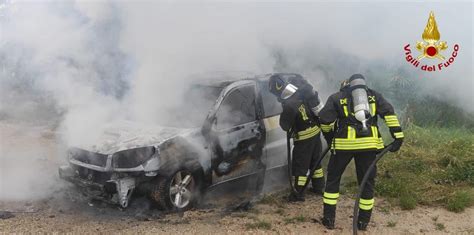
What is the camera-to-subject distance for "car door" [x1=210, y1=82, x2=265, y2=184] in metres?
5.47

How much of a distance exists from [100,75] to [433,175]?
5.01 meters

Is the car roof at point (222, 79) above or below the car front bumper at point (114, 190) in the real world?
above

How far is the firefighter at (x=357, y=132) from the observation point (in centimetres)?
468

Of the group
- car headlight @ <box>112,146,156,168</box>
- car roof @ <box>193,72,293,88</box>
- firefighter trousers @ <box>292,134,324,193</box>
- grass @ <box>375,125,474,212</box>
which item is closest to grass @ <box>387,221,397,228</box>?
grass @ <box>375,125,474,212</box>

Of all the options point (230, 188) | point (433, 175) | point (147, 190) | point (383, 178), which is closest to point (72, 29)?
point (147, 190)

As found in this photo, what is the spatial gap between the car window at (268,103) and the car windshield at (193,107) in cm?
64

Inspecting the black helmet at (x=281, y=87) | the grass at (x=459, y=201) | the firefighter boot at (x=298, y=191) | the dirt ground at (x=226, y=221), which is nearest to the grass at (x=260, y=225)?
the dirt ground at (x=226, y=221)

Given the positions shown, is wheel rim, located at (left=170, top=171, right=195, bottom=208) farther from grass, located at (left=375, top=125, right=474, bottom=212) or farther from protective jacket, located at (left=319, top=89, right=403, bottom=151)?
grass, located at (left=375, top=125, right=474, bottom=212)

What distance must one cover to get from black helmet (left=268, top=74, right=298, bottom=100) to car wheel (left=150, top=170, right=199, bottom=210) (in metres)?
1.48

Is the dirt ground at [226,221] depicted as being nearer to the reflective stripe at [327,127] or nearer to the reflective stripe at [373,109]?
the reflective stripe at [327,127]

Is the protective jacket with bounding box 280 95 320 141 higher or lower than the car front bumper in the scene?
higher

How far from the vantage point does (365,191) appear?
489 centimetres

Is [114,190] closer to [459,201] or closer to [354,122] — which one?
[354,122]

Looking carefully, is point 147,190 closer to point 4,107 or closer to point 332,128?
point 332,128
